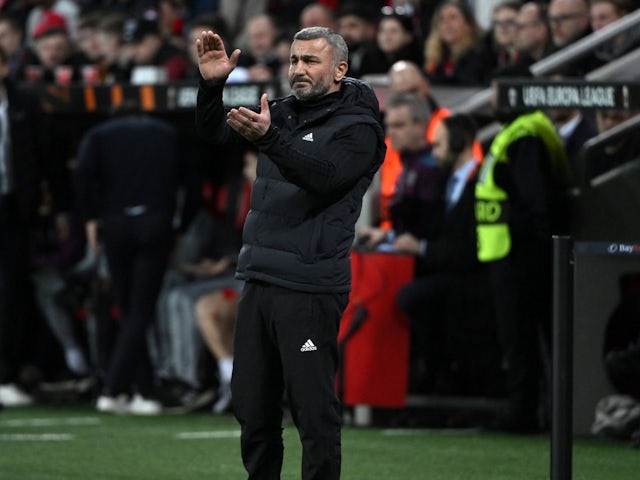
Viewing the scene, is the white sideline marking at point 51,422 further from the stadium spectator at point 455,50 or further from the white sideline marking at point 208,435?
the stadium spectator at point 455,50

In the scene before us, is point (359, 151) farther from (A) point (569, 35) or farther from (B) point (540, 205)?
(A) point (569, 35)

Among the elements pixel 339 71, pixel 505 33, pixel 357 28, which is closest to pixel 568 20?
pixel 505 33

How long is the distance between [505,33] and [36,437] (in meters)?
4.74

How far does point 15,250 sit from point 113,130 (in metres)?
1.40

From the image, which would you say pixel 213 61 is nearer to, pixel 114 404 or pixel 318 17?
pixel 114 404

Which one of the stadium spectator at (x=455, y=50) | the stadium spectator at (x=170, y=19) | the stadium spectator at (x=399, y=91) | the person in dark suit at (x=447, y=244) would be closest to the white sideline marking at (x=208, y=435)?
the person in dark suit at (x=447, y=244)

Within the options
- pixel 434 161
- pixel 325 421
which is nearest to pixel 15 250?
pixel 434 161

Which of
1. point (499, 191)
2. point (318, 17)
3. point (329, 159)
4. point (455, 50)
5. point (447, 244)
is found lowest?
point (447, 244)

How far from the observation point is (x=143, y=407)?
12.0m

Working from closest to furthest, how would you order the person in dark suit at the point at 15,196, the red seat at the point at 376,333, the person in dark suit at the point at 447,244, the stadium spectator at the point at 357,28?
the person in dark suit at the point at 447,244 < the red seat at the point at 376,333 < the person in dark suit at the point at 15,196 < the stadium spectator at the point at 357,28

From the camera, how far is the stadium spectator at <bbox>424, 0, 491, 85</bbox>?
1263cm

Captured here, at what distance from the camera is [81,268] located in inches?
524

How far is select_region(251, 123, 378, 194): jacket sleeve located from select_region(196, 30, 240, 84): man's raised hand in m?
0.40

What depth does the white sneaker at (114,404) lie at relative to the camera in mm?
11844
